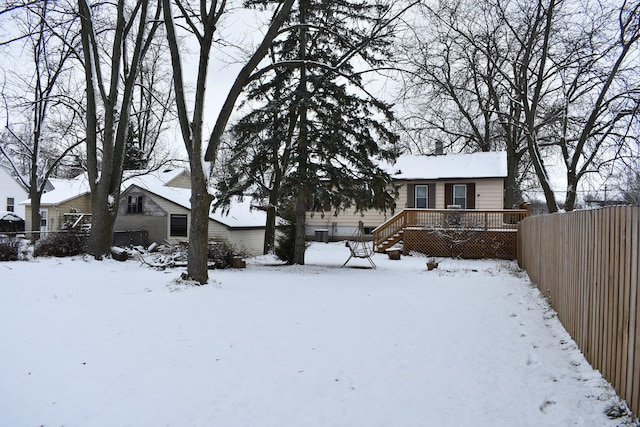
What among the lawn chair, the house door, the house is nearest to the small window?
the lawn chair

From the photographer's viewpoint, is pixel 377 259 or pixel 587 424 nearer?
pixel 587 424

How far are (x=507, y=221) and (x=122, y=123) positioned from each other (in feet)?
55.8

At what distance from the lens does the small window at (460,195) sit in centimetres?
2259

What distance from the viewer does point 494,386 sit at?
4156 millimetres

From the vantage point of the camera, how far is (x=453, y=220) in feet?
59.5

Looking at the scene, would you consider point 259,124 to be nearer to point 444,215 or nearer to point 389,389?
point 444,215

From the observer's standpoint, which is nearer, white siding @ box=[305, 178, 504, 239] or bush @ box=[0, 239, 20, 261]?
bush @ box=[0, 239, 20, 261]

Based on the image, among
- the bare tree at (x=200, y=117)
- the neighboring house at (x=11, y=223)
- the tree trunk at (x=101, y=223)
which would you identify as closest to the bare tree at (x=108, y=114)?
the tree trunk at (x=101, y=223)

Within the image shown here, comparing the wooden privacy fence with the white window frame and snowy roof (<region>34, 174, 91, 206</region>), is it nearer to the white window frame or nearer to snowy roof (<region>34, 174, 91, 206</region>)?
the white window frame

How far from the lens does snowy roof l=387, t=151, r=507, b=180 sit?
72.8ft

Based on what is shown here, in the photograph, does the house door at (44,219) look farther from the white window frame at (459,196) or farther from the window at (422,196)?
the white window frame at (459,196)

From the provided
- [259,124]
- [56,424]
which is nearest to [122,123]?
[259,124]

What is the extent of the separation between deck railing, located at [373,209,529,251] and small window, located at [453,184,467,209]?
3007mm

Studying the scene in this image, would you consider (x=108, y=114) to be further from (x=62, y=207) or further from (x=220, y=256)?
(x=62, y=207)
